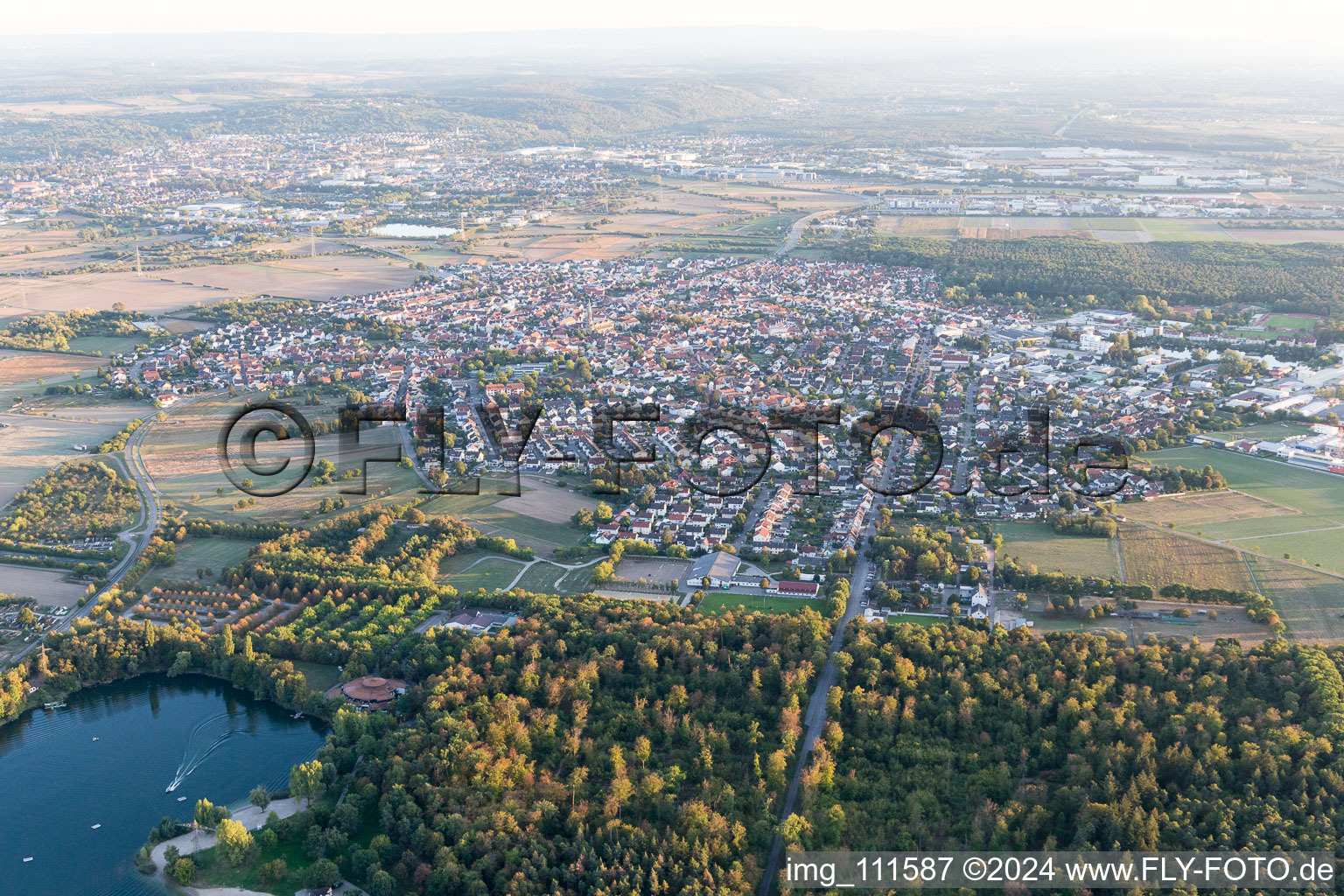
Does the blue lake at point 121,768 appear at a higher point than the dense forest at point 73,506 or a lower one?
lower

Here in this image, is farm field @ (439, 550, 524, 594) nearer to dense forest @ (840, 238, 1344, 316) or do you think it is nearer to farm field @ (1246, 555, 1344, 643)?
farm field @ (1246, 555, 1344, 643)

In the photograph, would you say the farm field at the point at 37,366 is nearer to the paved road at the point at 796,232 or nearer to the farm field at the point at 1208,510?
Answer: the paved road at the point at 796,232

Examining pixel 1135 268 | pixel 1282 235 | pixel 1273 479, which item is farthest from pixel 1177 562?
pixel 1282 235

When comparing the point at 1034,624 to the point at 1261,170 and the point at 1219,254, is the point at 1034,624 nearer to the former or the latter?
the point at 1219,254

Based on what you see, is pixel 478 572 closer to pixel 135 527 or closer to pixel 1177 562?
pixel 135 527

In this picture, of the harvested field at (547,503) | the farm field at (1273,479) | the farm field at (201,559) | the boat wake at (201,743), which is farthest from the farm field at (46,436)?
the farm field at (1273,479)

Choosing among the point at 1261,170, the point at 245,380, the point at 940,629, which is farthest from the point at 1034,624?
the point at 1261,170
